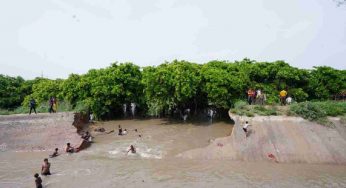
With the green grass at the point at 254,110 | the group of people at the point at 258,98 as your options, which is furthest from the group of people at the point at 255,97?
the green grass at the point at 254,110

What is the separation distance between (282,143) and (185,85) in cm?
978

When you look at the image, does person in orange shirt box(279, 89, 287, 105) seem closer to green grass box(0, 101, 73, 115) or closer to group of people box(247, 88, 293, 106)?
group of people box(247, 88, 293, 106)

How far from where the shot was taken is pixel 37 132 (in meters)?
28.3

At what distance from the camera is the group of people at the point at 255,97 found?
2941 centimetres

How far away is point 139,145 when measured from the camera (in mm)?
26641

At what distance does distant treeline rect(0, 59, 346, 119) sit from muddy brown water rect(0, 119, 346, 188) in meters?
4.34

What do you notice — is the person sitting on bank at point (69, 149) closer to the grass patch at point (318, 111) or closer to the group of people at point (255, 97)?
the group of people at point (255, 97)

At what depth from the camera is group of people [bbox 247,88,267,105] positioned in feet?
96.5

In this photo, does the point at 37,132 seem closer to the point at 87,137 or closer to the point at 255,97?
the point at 87,137

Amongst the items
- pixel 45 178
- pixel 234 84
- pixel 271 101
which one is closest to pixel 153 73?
pixel 234 84

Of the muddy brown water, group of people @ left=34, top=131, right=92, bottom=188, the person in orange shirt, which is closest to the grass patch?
the person in orange shirt

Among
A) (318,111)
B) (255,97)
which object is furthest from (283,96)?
(318,111)

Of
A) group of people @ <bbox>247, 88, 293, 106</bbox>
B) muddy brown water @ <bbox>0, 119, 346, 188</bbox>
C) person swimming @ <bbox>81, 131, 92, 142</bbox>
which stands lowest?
muddy brown water @ <bbox>0, 119, 346, 188</bbox>

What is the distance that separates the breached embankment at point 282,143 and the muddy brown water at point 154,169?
2.51 ft
